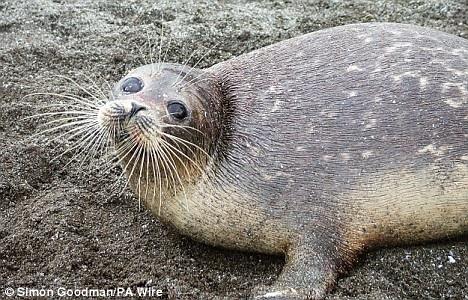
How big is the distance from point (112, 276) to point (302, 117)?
1.37 metres

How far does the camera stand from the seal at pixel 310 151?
13.9 ft

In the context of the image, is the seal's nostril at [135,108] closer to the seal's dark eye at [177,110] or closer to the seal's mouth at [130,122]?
the seal's mouth at [130,122]

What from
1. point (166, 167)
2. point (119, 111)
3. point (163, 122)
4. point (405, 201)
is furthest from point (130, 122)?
point (405, 201)

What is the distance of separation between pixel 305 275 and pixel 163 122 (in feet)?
3.61

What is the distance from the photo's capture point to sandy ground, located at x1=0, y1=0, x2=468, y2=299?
4.28m

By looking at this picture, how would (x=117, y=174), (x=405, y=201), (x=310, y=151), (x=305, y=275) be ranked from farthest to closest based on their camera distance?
(x=117, y=174), (x=310, y=151), (x=405, y=201), (x=305, y=275)

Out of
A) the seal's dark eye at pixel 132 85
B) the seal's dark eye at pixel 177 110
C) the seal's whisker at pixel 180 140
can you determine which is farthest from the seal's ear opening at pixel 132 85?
the seal's whisker at pixel 180 140

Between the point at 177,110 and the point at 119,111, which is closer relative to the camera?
the point at 119,111

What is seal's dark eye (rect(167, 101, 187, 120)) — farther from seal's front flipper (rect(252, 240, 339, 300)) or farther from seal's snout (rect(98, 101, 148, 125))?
seal's front flipper (rect(252, 240, 339, 300))

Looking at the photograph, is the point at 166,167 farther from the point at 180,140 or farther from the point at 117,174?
the point at 117,174

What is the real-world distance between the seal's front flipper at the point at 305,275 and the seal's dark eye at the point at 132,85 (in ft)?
4.04

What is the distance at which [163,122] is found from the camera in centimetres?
424

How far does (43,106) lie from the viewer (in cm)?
568

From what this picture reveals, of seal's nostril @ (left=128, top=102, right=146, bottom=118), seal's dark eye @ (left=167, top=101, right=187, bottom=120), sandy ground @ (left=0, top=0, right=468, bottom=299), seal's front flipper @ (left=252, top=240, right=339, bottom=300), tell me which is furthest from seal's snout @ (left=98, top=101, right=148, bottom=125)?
seal's front flipper @ (left=252, top=240, right=339, bottom=300)
